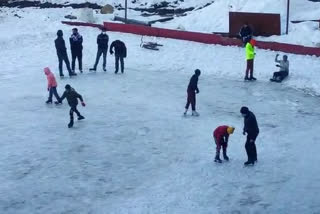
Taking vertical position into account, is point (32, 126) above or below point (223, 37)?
below

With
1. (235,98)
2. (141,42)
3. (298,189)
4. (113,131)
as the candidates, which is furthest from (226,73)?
(298,189)

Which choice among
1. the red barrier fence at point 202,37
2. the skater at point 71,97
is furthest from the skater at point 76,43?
the red barrier fence at point 202,37

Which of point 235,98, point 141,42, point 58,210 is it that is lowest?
point 58,210

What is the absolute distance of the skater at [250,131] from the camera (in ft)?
38.0

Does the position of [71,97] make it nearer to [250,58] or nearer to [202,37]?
[250,58]

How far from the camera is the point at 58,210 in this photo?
10.0 metres

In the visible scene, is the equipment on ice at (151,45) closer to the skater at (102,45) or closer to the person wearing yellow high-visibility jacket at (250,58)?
the skater at (102,45)

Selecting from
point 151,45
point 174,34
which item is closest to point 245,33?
point 174,34

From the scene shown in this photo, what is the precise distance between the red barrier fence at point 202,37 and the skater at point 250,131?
10094 mm

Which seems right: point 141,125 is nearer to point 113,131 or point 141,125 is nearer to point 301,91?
point 113,131

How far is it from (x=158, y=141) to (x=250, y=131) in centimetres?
274

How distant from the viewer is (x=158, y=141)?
535 inches

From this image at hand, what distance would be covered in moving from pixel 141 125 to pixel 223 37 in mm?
9596

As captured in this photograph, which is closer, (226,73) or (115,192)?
(115,192)
